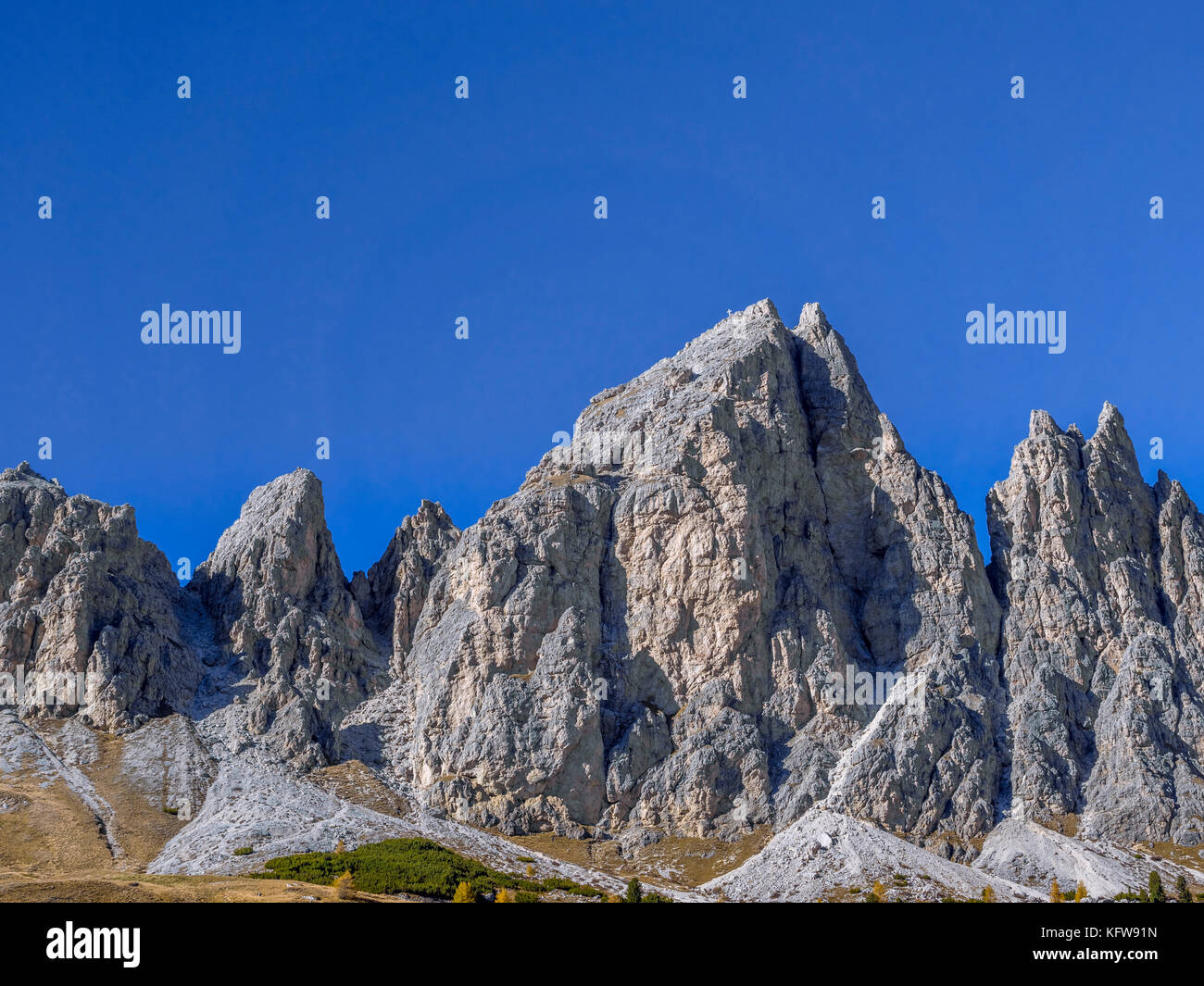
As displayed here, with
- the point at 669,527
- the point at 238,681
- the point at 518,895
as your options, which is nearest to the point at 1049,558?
the point at 669,527

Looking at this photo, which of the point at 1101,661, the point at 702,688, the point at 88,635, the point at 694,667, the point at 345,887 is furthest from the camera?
the point at 88,635

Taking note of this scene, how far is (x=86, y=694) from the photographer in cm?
18038

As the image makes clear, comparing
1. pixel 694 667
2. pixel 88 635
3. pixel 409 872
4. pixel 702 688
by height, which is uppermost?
pixel 88 635

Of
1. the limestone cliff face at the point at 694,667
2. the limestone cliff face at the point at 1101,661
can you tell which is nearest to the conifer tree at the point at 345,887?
the limestone cliff face at the point at 694,667

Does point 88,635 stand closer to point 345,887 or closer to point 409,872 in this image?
point 409,872

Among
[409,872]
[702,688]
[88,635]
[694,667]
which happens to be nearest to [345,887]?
[409,872]

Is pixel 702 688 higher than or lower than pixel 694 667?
lower

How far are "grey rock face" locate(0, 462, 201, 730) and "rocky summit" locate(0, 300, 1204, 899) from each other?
41cm

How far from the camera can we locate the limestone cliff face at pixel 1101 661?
165000 millimetres

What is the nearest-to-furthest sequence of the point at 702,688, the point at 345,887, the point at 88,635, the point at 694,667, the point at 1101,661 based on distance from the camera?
1. the point at 345,887
2. the point at 702,688
3. the point at 1101,661
4. the point at 694,667
5. the point at 88,635

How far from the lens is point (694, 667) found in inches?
7264

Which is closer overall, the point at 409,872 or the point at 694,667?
the point at 409,872

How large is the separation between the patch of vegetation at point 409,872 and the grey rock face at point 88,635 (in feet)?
180

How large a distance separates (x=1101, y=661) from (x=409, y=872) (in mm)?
104535
